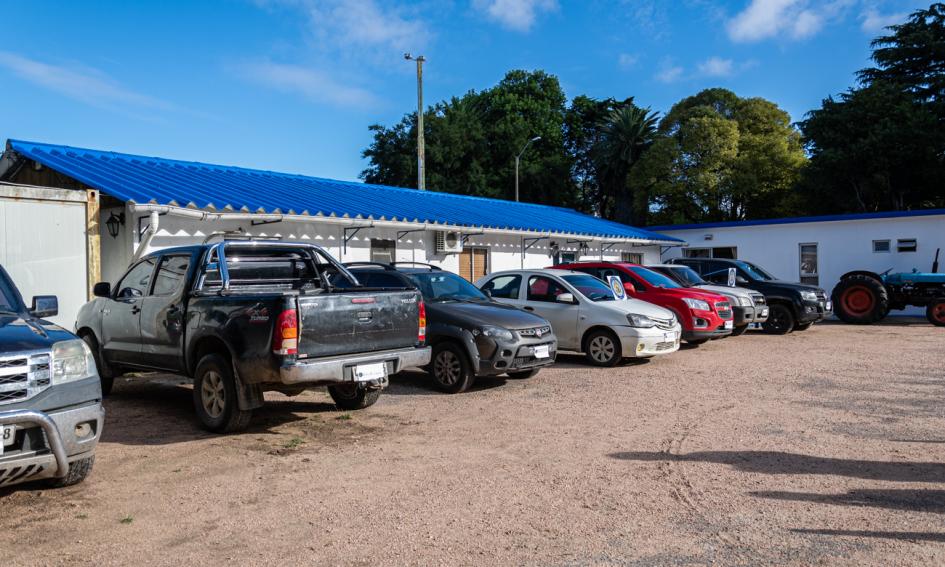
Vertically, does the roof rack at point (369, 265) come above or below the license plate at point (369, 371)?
above

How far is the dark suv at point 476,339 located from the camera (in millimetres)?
8781

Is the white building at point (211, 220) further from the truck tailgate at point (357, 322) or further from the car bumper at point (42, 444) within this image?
the car bumper at point (42, 444)

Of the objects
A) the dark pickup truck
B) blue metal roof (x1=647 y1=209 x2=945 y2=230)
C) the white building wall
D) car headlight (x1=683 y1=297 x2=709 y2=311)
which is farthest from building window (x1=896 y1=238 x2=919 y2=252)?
the dark pickup truck

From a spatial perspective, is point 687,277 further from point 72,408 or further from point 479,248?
point 72,408

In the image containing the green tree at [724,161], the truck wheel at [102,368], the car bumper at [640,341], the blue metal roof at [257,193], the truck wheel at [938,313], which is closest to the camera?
the truck wheel at [102,368]

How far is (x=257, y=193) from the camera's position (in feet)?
48.7

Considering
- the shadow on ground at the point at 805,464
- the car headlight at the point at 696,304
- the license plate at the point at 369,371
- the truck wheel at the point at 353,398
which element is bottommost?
the shadow on ground at the point at 805,464

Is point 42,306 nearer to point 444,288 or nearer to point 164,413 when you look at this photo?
point 164,413

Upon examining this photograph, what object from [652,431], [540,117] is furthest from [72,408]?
[540,117]

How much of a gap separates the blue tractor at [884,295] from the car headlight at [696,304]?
8662 mm

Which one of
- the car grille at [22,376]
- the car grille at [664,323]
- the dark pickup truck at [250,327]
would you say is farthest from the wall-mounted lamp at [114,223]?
the car grille at [664,323]

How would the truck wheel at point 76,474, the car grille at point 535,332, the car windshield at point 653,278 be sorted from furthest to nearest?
the car windshield at point 653,278
the car grille at point 535,332
the truck wheel at point 76,474

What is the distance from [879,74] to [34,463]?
1735 inches

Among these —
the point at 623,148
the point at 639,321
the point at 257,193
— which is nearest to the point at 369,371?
the point at 639,321
